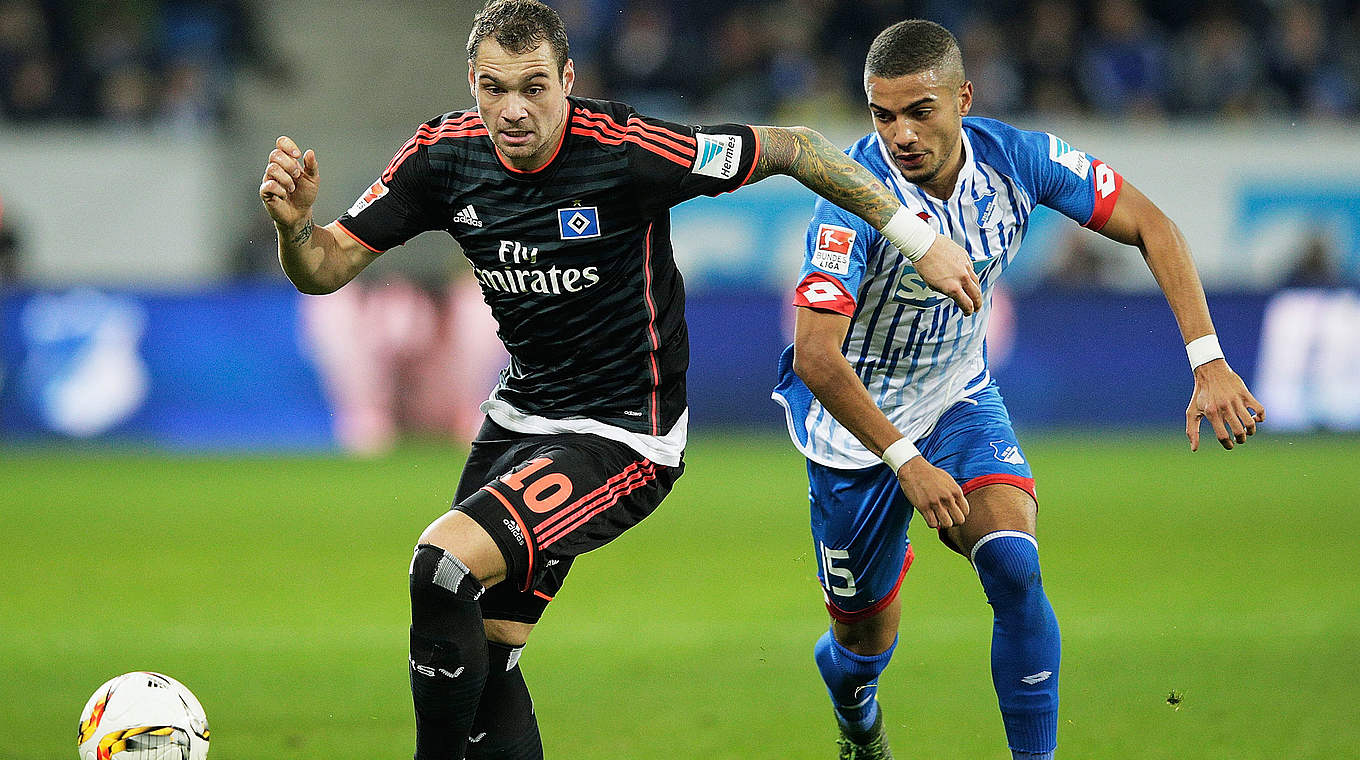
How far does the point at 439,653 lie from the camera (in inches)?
163

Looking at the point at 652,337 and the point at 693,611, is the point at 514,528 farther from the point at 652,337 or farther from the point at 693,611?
the point at 693,611

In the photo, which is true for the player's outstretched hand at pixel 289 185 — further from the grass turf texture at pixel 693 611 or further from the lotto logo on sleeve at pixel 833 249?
the grass turf texture at pixel 693 611

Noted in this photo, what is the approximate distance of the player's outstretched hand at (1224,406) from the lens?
4.46m

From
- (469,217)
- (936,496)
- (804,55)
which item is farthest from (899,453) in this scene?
(804,55)

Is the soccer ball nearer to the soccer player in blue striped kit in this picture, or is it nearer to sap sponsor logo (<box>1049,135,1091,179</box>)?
the soccer player in blue striped kit

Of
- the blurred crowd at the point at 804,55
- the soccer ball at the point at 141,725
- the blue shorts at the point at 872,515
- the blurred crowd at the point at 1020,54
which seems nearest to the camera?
the soccer ball at the point at 141,725

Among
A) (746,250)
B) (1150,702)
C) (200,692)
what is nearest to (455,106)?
(746,250)

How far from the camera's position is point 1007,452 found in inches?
190

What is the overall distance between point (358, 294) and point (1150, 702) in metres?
8.58

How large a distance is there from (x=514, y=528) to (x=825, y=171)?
1391mm

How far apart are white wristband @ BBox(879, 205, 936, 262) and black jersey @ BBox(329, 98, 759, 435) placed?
48 cm

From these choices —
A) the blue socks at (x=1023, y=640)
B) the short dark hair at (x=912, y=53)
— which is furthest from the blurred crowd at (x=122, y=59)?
the blue socks at (x=1023, y=640)

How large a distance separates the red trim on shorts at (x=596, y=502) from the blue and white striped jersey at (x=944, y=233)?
669 millimetres

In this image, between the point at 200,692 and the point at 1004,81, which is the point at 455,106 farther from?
the point at 200,692
